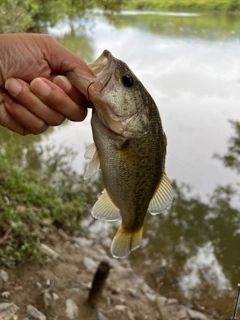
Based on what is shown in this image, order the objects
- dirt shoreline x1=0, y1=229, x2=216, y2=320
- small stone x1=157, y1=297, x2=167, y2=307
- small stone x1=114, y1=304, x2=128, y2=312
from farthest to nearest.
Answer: small stone x1=157, y1=297, x2=167, y2=307 < small stone x1=114, y1=304, x2=128, y2=312 < dirt shoreline x1=0, y1=229, x2=216, y2=320

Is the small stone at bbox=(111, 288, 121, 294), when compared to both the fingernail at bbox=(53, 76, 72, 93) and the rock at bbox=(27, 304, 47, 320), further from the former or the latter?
the fingernail at bbox=(53, 76, 72, 93)

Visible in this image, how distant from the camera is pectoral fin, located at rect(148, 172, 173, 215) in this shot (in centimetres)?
183

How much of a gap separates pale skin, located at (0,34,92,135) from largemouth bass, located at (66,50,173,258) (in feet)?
0.23

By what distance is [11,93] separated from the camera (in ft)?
5.24

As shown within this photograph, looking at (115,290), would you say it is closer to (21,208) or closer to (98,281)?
(98,281)

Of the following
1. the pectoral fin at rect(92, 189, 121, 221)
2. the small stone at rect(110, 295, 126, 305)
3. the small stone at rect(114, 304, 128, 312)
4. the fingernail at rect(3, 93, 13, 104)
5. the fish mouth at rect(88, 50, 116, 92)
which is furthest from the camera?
the small stone at rect(110, 295, 126, 305)

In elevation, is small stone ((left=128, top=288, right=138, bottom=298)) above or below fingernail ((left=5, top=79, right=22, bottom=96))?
below

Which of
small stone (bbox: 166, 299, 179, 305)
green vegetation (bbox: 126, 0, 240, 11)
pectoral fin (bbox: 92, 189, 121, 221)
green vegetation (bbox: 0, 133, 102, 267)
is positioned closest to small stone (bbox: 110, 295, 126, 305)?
small stone (bbox: 166, 299, 179, 305)

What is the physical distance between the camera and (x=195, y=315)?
13.7 feet

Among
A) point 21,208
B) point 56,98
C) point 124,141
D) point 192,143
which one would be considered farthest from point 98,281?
point 192,143

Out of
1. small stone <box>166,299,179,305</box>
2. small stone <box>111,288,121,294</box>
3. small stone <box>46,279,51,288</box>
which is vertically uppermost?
small stone <box>46,279,51,288</box>

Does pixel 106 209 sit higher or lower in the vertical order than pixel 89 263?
higher

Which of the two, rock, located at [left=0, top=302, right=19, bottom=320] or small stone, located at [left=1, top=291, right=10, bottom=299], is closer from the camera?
rock, located at [left=0, top=302, right=19, bottom=320]

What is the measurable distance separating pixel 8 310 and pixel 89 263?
4.70 ft
